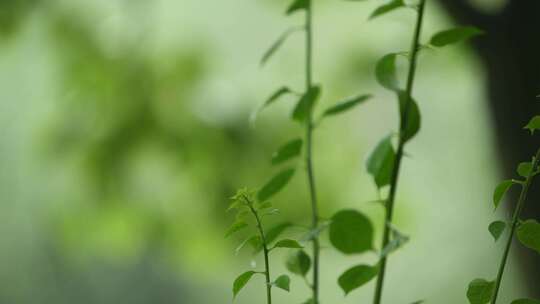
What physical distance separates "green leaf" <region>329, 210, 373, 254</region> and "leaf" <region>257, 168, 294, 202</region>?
0.04 meters

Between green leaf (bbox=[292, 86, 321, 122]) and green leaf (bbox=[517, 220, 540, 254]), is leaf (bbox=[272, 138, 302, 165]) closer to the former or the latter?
green leaf (bbox=[292, 86, 321, 122])

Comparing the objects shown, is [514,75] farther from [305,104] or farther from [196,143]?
[196,143]

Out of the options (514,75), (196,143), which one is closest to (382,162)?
(514,75)

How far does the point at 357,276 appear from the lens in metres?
0.33

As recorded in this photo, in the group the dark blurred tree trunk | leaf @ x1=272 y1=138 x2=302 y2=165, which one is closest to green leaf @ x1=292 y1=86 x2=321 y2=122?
leaf @ x1=272 y1=138 x2=302 y2=165

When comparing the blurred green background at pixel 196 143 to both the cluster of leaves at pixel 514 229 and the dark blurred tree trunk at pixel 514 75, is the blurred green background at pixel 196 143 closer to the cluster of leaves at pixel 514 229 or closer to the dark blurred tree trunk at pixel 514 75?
the dark blurred tree trunk at pixel 514 75

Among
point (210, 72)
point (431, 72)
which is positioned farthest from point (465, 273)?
point (210, 72)

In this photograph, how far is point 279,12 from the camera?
1586 mm

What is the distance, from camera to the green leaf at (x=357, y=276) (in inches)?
13.0

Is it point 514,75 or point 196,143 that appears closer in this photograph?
point 514,75

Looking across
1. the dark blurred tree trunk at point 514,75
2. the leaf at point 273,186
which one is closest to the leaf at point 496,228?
the leaf at point 273,186

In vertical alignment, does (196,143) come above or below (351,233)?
below

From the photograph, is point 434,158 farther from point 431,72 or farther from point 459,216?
point 431,72

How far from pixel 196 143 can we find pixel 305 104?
0.82 m
